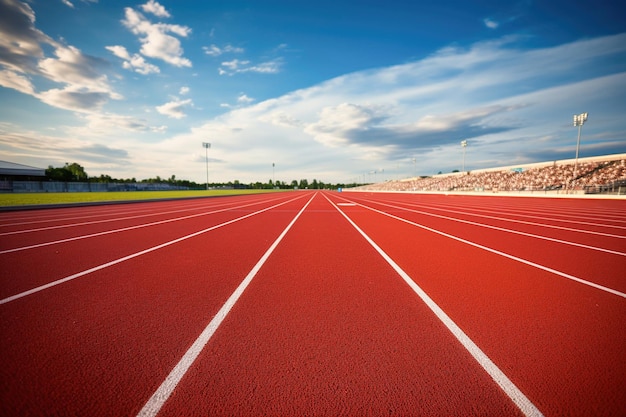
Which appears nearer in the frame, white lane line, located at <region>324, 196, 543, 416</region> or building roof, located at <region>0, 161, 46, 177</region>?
white lane line, located at <region>324, 196, 543, 416</region>

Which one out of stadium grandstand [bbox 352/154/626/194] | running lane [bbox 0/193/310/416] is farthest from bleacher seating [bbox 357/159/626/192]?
running lane [bbox 0/193/310/416]

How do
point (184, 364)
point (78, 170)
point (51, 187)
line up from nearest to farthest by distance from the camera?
point (184, 364) → point (51, 187) → point (78, 170)

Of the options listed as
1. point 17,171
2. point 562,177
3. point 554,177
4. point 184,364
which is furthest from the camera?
point 17,171

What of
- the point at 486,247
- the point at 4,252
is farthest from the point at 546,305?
the point at 4,252

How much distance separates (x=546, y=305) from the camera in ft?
10.6

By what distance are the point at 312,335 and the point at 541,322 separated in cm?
250

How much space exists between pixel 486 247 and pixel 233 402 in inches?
255

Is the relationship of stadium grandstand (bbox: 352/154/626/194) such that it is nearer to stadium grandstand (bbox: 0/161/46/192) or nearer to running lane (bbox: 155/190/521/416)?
running lane (bbox: 155/190/521/416)

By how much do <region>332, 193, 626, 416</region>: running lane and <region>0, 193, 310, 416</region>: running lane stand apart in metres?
2.89

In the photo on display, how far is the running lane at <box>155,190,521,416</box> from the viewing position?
5.95ft

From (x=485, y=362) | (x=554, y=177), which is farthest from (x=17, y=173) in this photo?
(x=554, y=177)

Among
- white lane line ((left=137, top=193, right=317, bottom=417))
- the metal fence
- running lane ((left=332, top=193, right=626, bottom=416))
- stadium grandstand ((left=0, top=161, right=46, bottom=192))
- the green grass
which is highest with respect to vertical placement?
stadium grandstand ((left=0, top=161, right=46, bottom=192))

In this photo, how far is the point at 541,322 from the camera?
2.84m

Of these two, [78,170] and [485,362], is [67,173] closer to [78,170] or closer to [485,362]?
[78,170]
